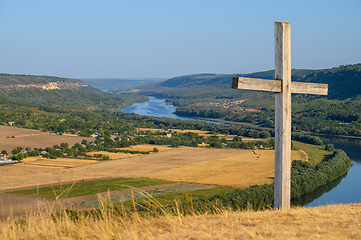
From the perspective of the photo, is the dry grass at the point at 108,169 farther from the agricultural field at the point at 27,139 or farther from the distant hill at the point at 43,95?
the distant hill at the point at 43,95

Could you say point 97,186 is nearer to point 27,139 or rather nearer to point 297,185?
point 297,185

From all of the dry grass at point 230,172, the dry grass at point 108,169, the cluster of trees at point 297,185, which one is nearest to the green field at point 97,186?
the dry grass at point 108,169

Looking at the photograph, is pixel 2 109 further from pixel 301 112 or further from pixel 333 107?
pixel 333 107

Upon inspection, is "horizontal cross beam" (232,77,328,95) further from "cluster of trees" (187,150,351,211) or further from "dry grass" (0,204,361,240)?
"cluster of trees" (187,150,351,211)

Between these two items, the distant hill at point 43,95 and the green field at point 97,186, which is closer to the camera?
the green field at point 97,186

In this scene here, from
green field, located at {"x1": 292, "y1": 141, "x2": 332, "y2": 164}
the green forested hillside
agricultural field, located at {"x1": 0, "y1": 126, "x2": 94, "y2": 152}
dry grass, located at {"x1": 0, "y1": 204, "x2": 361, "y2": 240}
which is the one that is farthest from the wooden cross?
the green forested hillside

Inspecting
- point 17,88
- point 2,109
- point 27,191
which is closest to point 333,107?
point 27,191

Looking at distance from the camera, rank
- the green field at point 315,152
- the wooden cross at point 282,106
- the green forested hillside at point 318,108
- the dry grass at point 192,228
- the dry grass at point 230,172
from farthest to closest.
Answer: the green forested hillside at point 318,108, the green field at point 315,152, the dry grass at point 230,172, the wooden cross at point 282,106, the dry grass at point 192,228
